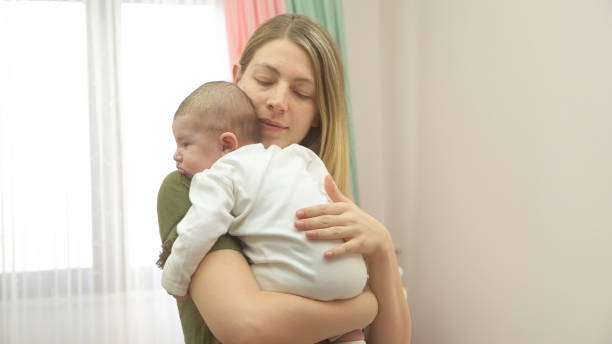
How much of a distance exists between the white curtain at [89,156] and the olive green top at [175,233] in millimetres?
1986

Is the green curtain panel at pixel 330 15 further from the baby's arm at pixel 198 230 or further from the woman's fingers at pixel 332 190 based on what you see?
the baby's arm at pixel 198 230

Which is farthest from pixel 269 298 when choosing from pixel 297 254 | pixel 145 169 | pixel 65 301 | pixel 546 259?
pixel 65 301

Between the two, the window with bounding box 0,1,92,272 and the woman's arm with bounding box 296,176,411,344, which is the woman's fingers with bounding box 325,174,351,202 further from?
the window with bounding box 0,1,92,272

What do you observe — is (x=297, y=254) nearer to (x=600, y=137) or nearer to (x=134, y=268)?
(x=600, y=137)

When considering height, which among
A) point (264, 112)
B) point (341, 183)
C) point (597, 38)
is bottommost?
point (341, 183)

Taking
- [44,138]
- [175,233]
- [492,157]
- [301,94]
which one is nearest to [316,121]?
[301,94]

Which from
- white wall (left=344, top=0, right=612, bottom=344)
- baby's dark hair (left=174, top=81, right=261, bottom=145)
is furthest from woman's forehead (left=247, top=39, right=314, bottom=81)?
white wall (left=344, top=0, right=612, bottom=344)

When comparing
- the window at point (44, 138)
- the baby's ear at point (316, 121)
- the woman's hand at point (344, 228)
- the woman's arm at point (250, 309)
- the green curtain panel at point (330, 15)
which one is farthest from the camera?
the green curtain panel at point (330, 15)

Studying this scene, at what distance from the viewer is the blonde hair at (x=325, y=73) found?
4.38ft

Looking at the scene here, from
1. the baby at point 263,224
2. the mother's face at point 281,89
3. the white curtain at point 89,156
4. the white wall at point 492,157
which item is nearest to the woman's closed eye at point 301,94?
the mother's face at point 281,89

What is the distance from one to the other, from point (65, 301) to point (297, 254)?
2.45m

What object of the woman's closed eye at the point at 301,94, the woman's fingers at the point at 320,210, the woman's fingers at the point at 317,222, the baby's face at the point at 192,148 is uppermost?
the woman's closed eye at the point at 301,94

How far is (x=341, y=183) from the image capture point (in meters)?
1.44

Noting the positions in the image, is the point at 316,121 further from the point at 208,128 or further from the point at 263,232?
the point at 263,232
